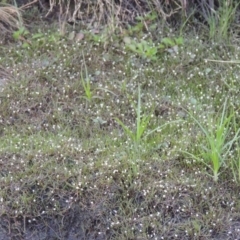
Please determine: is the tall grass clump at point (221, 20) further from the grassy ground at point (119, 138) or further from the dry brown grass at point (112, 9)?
the dry brown grass at point (112, 9)

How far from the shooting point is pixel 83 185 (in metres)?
3.43

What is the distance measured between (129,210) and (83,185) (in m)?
0.29

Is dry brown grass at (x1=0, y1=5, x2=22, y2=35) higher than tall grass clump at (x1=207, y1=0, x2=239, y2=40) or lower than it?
higher

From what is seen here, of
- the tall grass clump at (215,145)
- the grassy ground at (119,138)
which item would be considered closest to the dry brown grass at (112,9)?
the grassy ground at (119,138)

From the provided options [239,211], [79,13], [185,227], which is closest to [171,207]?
[185,227]

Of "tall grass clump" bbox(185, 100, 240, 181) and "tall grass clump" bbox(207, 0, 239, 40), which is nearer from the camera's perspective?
"tall grass clump" bbox(185, 100, 240, 181)

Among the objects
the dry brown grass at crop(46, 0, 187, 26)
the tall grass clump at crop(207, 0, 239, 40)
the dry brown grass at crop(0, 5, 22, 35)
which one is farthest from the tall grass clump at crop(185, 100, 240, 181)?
the dry brown grass at crop(0, 5, 22, 35)

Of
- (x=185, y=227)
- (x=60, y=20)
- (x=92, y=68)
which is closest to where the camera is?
(x=185, y=227)

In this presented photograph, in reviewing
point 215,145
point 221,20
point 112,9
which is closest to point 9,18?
point 112,9

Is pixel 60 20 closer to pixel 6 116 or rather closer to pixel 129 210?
pixel 6 116

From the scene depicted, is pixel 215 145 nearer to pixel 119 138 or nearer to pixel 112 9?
pixel 119 138

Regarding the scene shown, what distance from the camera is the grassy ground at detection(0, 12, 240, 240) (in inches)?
132

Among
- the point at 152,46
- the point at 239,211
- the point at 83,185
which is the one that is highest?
the point at 152,46

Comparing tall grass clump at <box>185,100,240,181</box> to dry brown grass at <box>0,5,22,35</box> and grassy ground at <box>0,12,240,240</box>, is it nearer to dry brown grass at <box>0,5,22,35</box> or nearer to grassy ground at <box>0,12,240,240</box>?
grassy ground at <box>0,12,240,240</box>
